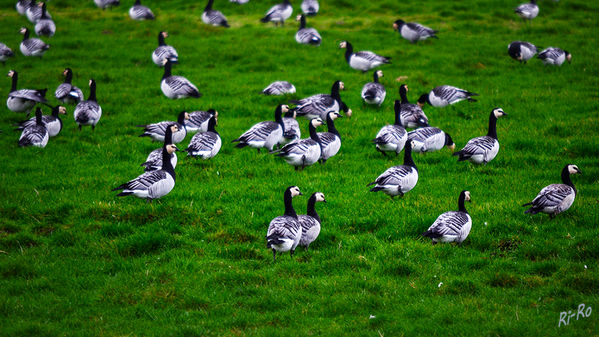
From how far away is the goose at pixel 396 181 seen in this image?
40.8ft

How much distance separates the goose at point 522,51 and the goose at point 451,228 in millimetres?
15357

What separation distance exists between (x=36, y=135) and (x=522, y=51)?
18.2 m

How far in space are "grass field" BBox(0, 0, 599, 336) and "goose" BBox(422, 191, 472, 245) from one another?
9.6 inches

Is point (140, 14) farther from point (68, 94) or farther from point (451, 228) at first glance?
point (451, 228)

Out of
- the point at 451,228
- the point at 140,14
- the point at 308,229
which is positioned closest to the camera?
the point at 451,228

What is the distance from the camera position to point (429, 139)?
15.5m

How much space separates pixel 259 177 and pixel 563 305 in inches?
310

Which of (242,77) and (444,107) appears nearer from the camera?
(444,107)

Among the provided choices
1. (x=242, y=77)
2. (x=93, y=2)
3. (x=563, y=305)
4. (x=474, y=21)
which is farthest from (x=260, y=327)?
(x=93, y=2)

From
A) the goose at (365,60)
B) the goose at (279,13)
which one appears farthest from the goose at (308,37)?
the goose at (279,13)

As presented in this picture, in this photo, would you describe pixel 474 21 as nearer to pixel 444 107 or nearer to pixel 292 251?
pixel 444 107

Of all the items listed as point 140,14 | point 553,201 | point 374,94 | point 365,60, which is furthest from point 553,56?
point 140,14

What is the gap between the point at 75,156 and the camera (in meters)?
16.2

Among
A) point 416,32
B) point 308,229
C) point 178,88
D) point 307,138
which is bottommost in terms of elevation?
point 416,32
